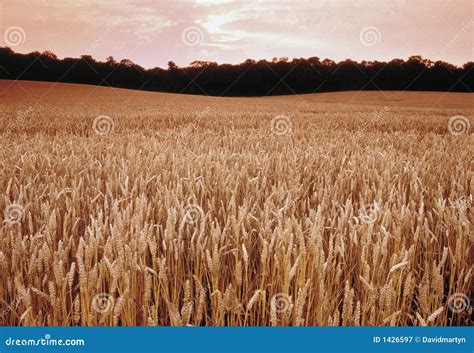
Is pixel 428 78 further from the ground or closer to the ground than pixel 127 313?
further from the ground

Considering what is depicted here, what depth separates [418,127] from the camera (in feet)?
26.7

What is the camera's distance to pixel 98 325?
1.31 meters

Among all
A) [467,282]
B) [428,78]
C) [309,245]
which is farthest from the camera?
[428,78]

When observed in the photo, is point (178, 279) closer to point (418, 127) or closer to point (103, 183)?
point (103, 183)

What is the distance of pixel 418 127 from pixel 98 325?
7994 millimetres

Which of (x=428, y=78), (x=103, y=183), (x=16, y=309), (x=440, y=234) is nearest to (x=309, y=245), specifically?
(x=440, y=234)

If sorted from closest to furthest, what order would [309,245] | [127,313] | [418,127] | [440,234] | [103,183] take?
[127,313] → [309,245] → [440,234] → [103,183] → [418,127]

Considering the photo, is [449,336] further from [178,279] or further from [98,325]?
[98,325]

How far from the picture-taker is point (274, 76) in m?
33.6

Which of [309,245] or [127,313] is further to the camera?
[309,245]

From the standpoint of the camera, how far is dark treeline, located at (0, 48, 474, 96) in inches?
922

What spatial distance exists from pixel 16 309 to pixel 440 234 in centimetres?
169

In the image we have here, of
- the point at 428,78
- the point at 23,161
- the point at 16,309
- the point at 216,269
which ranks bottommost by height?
the point at 16,309

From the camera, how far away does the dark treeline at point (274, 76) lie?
2342cm
